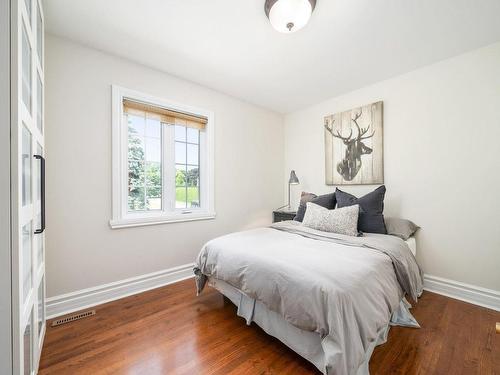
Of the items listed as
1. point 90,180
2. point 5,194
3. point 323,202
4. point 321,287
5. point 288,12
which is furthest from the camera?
point 323,202

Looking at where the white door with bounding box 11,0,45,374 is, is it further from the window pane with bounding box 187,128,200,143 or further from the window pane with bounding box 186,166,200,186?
the window pane with bounding box 187,128,200,143

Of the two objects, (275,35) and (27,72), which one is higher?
(275,35)

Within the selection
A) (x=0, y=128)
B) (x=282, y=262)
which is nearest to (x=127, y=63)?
(x=0, y=128)

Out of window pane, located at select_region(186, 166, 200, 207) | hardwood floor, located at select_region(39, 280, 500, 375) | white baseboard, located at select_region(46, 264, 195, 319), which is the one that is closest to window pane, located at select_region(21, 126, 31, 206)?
hardwood floor, located at select_region(39, 280, 500, 375)

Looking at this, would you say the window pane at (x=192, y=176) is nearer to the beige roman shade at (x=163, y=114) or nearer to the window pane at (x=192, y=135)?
the window pane at (x=192, y=135)

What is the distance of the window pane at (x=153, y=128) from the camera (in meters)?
Result: 2.59

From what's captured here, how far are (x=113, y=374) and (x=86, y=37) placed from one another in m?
2.66

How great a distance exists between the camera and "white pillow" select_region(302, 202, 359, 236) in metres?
2.23

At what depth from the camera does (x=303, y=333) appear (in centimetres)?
134

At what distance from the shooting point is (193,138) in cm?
297

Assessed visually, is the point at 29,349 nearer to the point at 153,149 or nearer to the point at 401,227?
the point at 153,149

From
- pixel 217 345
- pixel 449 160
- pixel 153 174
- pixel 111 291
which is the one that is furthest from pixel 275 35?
pixel 111 291

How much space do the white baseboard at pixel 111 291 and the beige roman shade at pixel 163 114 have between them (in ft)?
5.86

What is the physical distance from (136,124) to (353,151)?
9.05 ft
